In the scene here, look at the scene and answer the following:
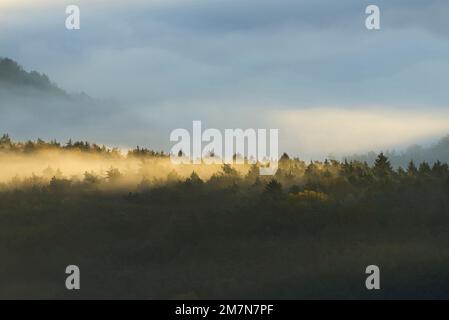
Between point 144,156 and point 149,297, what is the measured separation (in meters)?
28.9

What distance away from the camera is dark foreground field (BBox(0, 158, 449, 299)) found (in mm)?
43250

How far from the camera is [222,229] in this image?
50.9 m

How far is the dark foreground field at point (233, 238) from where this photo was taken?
142 ft

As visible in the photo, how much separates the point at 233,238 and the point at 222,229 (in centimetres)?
141

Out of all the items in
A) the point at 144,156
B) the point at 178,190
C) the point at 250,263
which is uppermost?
the point at 144,156

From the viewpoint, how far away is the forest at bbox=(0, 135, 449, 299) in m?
43.5

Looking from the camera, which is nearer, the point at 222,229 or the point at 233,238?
the point at 233,238

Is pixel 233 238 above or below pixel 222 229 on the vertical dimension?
below

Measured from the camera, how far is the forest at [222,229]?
43.5m

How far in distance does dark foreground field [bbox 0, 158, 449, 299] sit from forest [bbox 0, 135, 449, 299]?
9 cm

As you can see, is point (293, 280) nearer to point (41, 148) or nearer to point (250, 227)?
point (250, 227)

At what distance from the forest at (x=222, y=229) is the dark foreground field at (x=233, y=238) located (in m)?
0.09
